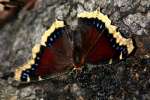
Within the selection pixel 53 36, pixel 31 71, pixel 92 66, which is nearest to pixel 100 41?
pixel 92 66

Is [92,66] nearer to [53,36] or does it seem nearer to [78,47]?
[78,47]

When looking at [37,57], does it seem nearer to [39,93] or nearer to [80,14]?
[39,93]

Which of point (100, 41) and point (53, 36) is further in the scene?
point (53, 36)

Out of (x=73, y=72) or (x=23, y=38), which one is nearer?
(x=73, y=72)

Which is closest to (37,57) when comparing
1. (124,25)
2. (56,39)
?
(56,39)

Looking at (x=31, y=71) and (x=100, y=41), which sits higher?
(x=100, y=41)

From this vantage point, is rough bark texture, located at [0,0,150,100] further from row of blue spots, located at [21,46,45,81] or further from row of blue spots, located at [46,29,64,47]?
row of blue spots, located at [46,29,64,47]

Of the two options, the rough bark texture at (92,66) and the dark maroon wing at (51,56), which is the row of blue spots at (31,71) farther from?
the rough bark texture at (92,66)
